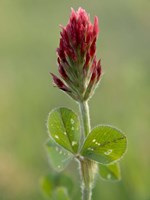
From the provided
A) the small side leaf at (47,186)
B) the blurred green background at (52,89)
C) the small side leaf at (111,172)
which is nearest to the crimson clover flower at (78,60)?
the small side leaf at (111,172)

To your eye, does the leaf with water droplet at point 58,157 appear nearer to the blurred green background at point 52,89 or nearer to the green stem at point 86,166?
the green stem at point 86,166

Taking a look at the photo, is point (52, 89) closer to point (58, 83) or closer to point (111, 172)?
point (111, 172)

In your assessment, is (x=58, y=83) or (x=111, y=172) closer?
(x=58, y=83)

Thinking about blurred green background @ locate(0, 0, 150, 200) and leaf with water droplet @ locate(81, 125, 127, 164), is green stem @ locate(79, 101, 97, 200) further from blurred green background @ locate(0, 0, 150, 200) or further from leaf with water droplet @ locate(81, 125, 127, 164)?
blurred green background @ locate(0, 0, 150, 200)

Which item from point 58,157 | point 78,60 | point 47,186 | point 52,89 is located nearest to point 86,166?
point 58,157

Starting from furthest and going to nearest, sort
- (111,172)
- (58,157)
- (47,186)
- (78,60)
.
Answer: (47,186) → (111,172) → (58,157) → (78,60)
